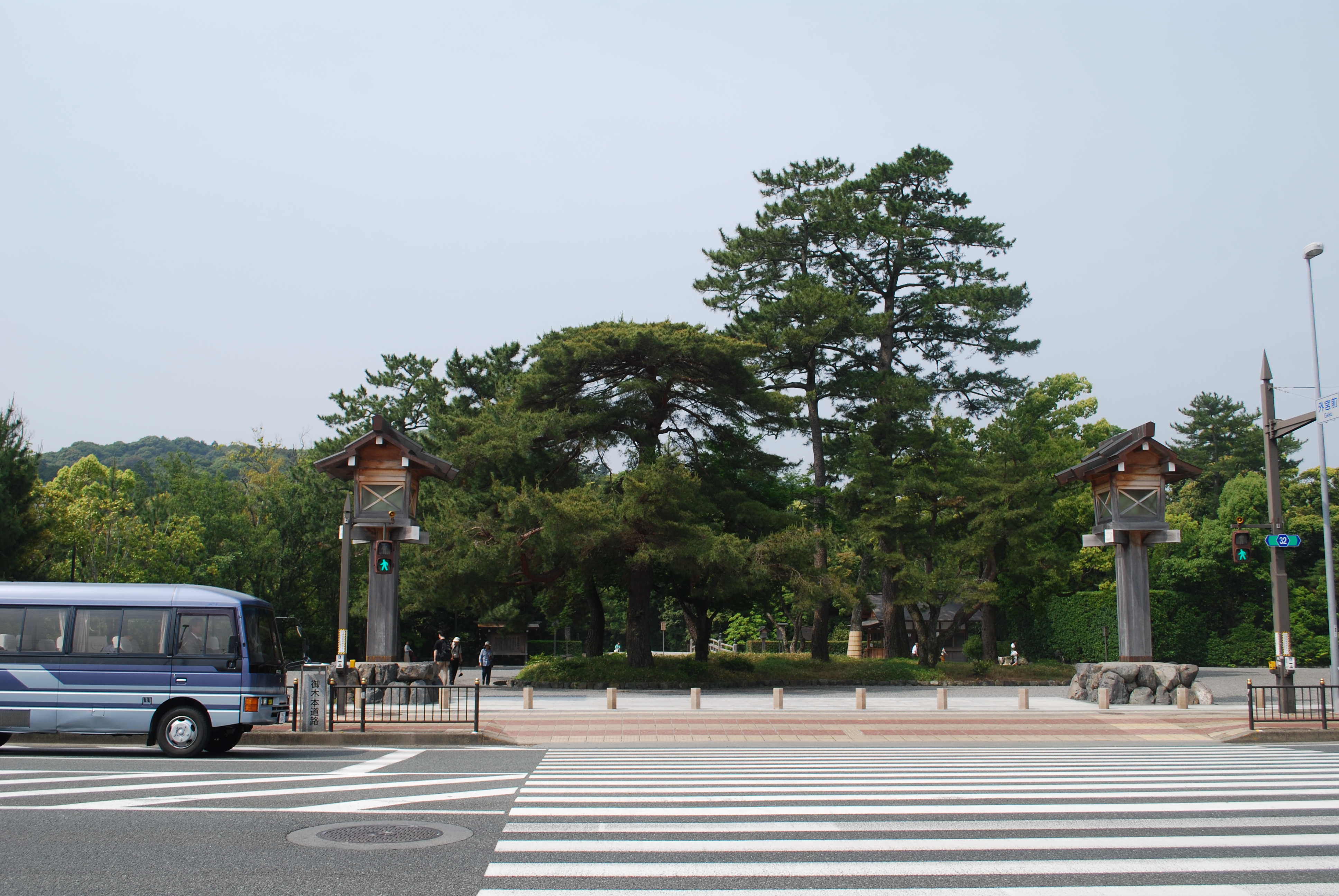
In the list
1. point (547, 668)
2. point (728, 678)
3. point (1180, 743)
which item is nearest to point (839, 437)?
point (728, 678)

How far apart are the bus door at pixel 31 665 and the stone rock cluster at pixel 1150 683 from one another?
23.3m

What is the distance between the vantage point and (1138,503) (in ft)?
85.2

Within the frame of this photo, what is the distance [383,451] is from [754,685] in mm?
16002

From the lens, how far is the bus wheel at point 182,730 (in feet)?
46.6

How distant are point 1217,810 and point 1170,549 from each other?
152ft

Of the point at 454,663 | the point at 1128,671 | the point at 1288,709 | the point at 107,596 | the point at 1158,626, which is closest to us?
the point at 107,596

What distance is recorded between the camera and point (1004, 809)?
9617mm

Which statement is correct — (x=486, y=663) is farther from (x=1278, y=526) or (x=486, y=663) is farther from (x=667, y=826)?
(x=667, y=826)

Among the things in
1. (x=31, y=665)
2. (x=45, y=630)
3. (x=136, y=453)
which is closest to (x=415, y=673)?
(x=45, y=630)

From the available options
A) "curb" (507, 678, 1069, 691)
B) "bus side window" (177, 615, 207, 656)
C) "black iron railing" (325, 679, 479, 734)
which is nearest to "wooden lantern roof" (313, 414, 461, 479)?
"black iron railing" (325, 679, 479, 734)

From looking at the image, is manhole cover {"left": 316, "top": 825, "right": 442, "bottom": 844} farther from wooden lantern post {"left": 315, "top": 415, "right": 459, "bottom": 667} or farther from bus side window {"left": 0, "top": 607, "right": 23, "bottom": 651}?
wooden lantern post {"left": 315, "top": 415, "right": 459, "bottom": 667}

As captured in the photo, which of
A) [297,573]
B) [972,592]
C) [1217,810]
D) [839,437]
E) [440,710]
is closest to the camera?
[1217,810]

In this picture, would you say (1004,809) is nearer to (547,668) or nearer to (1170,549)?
(547,668)

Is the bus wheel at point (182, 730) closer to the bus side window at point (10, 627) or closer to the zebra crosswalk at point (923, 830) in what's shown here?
the bus side window at point (10, 627)
